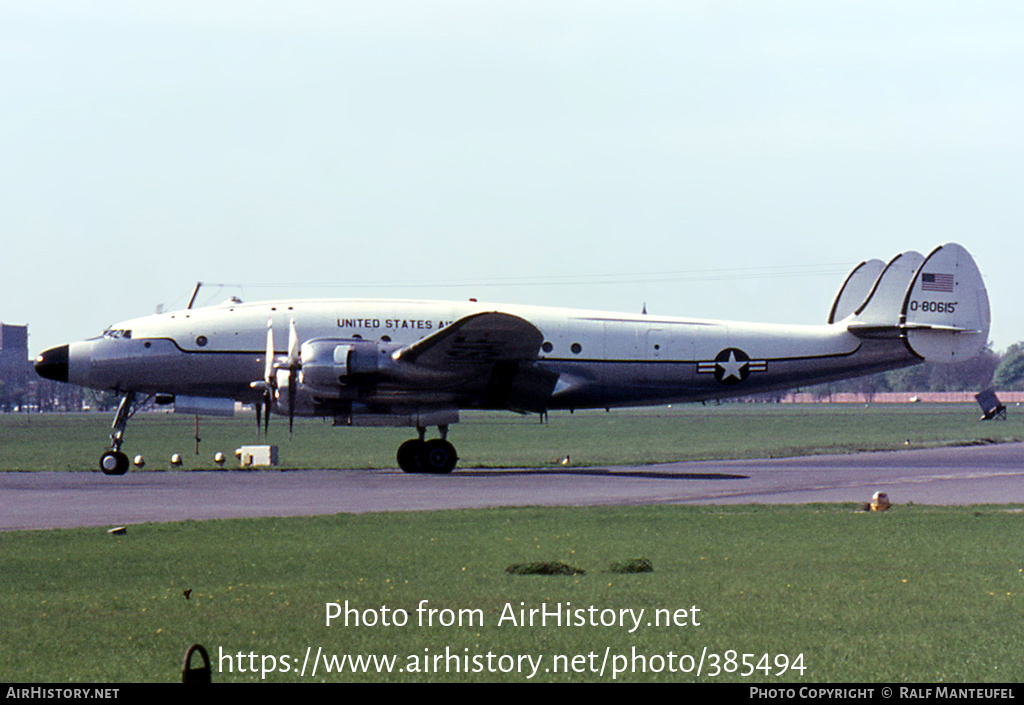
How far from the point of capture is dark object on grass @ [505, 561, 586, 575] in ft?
42.3

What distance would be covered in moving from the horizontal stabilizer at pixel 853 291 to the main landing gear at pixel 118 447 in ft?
72.7

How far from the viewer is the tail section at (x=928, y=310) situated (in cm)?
3631

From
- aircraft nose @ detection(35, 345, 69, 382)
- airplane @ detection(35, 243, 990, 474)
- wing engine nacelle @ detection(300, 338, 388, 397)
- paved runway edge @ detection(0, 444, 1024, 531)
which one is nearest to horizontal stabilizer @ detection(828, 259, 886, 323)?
airplane @ detection(35, 243, 990, 474)

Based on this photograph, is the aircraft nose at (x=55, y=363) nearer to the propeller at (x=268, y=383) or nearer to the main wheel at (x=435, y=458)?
the propeller at (x=268, y=383)

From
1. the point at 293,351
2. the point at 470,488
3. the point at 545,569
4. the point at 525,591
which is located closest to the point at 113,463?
A: the point at 293,351

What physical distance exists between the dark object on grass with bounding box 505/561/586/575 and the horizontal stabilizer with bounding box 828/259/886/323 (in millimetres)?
27526

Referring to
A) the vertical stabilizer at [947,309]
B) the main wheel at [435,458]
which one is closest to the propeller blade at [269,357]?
the main wheel at [435,458]

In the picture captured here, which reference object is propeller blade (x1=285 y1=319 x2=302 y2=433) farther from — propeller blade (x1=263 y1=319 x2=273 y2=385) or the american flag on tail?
the american flag on tail

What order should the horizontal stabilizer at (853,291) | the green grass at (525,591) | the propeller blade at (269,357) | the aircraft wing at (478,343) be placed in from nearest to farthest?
the green grass at (525,591)
the aircraft wing at (478,343)
the propeller blade at (269,357)
the horizontal stabilizer at (853,291)

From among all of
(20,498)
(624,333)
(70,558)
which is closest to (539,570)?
(70,558)

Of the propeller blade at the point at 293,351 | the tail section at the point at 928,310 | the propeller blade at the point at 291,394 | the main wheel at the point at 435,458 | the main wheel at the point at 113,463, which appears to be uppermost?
the tail section at the point at 928,310
